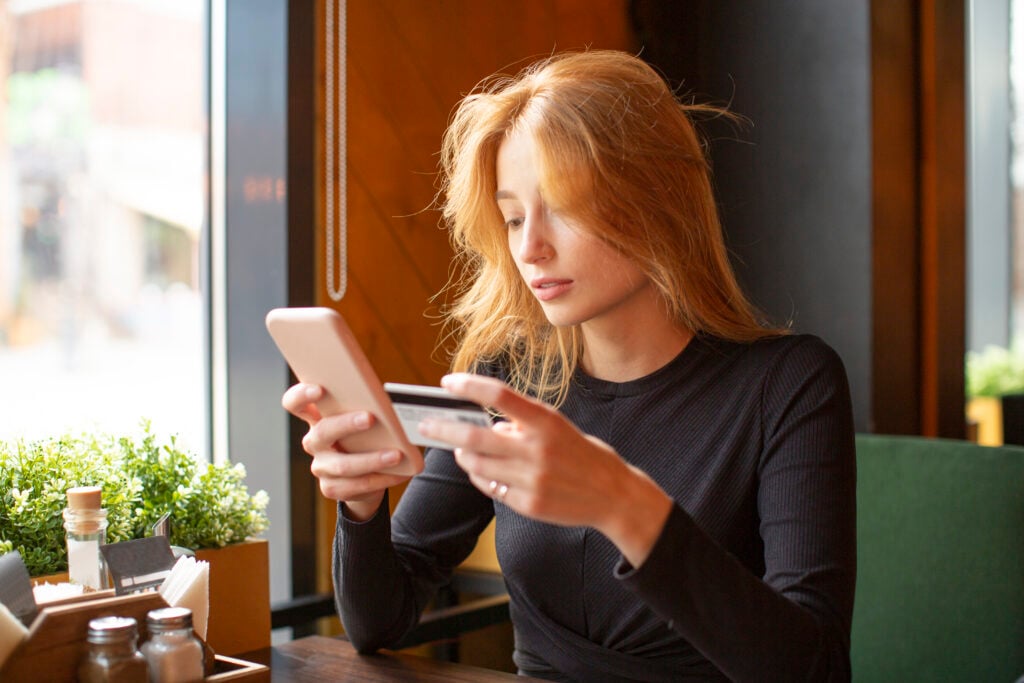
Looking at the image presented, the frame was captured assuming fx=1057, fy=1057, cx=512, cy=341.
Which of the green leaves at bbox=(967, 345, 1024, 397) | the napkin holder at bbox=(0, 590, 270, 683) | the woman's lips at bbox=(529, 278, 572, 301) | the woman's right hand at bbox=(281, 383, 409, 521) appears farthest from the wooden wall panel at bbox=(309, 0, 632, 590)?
the green leaves at bbox=(967, 345, 1024, 397)

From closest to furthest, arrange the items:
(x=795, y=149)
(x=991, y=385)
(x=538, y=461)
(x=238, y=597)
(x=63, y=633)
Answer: (x=538, y=461) → (x=63, y=633) → (x=238, y=597) → (x=795, y=149) → (x=991, y=385)

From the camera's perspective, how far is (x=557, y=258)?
1.43 meters

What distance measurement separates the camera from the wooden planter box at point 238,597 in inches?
58.7

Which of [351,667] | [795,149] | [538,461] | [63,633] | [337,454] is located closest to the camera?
[538,461]

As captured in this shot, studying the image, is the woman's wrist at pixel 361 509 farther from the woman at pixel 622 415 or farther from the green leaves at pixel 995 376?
the green leaves at pixel 995 376

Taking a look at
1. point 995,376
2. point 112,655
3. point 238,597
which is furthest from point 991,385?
point 112,655

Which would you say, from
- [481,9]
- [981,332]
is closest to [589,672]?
[481,9]

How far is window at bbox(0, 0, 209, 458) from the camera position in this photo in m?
2.00

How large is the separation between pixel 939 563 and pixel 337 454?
1.14 m

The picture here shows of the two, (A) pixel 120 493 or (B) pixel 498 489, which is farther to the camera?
(A) pixel 120 493

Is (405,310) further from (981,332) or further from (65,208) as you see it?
(981,332)

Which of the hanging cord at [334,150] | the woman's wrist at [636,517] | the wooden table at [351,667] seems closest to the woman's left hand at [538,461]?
the woman's wrist at [636,517]

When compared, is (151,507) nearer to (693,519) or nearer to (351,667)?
(351,667)

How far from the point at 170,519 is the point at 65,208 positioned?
33.1 inches
